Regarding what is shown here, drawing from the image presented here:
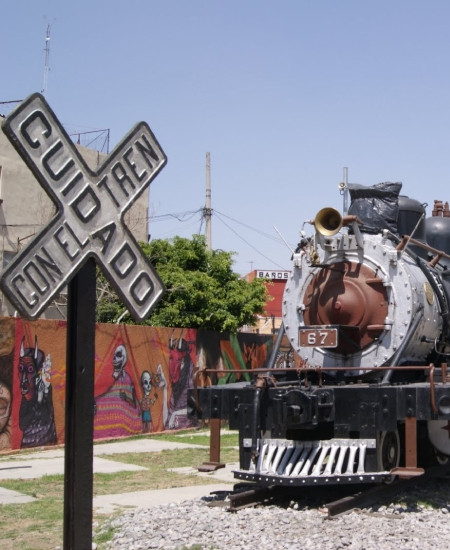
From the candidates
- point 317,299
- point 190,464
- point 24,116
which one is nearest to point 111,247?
point 24,116

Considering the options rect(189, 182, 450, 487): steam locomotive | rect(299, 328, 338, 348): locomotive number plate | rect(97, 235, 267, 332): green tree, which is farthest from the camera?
rect(97, 235, 267, 332): green tree

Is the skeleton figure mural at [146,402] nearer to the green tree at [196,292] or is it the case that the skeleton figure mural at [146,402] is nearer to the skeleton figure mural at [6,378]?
the skeleton figure mural at [6,378]

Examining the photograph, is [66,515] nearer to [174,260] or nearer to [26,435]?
[26,435]

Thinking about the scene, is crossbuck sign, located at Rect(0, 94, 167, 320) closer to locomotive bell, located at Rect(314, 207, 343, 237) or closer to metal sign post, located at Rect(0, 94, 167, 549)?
metal sign post, located at Rect(0, 94, 167, 549)

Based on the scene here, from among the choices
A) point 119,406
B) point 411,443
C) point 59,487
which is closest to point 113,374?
point 119,406

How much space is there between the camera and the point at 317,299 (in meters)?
9.13

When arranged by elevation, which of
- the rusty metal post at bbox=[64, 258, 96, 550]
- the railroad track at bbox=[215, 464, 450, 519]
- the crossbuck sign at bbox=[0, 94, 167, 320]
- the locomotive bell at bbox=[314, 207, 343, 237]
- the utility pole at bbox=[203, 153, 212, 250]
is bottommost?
the railroad track at bbox=[215, 464, 450, 519]

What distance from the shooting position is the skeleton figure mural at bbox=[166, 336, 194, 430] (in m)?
16.3

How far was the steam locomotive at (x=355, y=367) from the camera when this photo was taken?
7.76 meters

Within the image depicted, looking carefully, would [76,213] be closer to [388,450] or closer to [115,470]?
[388,450]

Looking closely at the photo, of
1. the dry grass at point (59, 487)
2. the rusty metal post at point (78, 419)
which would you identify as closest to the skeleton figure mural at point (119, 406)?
the dry grass at point (59, 487)

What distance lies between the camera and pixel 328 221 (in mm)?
8891

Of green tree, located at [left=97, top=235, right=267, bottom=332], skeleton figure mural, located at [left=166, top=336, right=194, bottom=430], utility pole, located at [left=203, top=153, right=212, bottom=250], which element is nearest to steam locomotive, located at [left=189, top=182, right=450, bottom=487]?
skeleton figure mural, located at [left=166, top=336, right=194, bottom=430]

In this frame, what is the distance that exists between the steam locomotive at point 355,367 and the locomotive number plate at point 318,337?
1cm
